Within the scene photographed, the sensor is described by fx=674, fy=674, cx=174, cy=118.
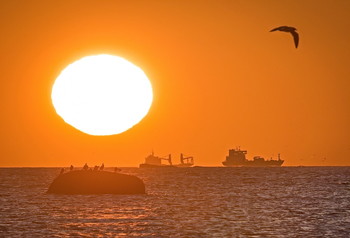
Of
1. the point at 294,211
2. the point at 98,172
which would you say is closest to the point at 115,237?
the point at 294,211

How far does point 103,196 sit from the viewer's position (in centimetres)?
9269

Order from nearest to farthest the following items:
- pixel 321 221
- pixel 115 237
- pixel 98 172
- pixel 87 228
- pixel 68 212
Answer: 1. pixel 115 237
2. pixel 87 228
3. pixel 321 221
4. pixel 68 212
5. pixel 98 172

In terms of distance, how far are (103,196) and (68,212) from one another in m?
23.7

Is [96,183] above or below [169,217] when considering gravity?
above

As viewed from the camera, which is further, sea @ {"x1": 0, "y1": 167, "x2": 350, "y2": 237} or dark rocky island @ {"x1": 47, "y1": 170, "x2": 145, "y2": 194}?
dark rocky island @ {"x1": 47, "y1": 170, "x2": 145, "y2": 194}

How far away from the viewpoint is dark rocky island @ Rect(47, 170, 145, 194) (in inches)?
3647

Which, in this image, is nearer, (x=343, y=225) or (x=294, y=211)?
(x=343, y=225)

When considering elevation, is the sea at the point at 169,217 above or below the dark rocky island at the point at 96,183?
below

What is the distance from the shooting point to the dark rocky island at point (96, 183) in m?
92.6

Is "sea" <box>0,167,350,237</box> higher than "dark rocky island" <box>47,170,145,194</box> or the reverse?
the reverse

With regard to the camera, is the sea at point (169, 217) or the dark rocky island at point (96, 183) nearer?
the sea at point (169, 217)

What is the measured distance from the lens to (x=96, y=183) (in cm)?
9488

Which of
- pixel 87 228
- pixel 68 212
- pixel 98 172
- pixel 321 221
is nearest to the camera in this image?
pixel 87 228

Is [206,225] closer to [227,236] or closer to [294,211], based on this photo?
[227,236]
